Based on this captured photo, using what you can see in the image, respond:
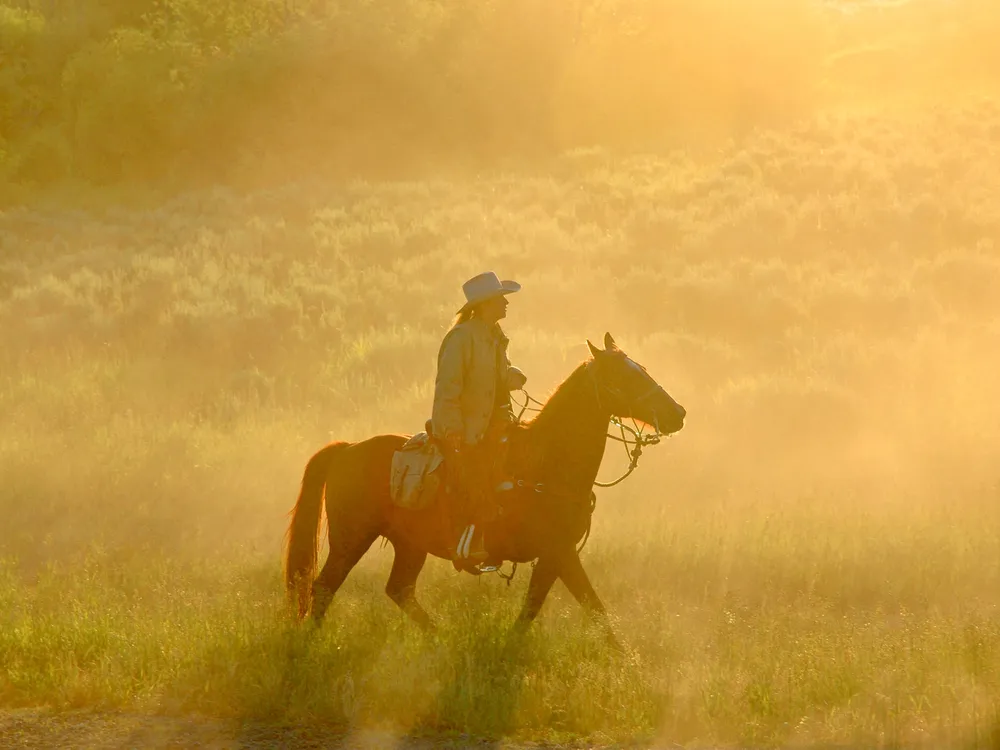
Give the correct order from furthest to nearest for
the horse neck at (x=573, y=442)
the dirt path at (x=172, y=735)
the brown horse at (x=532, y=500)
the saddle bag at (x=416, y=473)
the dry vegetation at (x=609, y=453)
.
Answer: the horse neck at (x=573, y=442) < the brown horse at (x=532, y=500) < the saddle bag at (x=416, y=473) < the dry vegetation at (x=609, y=453) < the dirt path at (x=172, y=735)

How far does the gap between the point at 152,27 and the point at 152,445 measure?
35.8 m

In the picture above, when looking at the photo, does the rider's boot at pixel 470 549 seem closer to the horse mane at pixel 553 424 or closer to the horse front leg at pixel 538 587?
the horse front leg at pixel 538 587

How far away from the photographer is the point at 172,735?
22.2 ft

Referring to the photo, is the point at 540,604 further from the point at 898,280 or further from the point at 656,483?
the point at 898,280

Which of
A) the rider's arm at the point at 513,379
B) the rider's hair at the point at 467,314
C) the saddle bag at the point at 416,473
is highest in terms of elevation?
the rider's hair at the point at 467,314

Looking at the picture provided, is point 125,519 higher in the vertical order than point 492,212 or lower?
lower

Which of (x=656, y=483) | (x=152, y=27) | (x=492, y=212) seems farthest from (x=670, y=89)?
(x=656, y=483)

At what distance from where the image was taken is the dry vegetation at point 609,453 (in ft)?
24.5

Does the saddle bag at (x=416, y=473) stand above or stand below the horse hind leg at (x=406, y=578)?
above

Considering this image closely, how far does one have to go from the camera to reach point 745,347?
20562 millimetres

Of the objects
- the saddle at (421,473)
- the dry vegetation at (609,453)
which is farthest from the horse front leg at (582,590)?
the saddle at (421,473)

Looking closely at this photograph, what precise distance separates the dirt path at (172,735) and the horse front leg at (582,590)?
178 centimetres

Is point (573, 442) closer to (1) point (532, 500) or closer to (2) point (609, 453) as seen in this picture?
(1) point (532, 500)

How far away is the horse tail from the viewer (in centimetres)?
874
